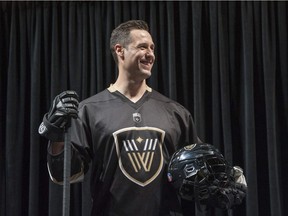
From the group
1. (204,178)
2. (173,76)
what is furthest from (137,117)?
(173,76)

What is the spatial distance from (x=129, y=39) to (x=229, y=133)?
87 cm

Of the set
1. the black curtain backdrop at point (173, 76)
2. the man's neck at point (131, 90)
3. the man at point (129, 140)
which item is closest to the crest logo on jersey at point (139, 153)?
the man at point (129, 140)

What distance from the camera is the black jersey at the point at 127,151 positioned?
1.76m

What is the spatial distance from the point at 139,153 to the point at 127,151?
0.15 ft

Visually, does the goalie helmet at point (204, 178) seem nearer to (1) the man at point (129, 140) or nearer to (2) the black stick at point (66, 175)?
(1) the man at point (129, 140)

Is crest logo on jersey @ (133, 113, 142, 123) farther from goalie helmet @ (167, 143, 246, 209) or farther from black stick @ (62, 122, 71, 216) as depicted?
black stick @ (62, 122, 71, 216)

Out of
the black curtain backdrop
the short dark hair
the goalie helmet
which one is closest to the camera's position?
the goalie helmet

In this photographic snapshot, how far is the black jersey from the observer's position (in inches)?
69.2

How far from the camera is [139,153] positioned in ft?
5.87

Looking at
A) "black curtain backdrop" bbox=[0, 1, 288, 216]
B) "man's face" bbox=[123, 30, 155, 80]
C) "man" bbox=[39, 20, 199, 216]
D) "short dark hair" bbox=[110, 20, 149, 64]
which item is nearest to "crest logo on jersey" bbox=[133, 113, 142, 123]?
"man" bbox=[39, 20, 199, 216]

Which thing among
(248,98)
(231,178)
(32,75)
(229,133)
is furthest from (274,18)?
(32,75)

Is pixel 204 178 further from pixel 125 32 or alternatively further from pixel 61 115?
pixel 125 32

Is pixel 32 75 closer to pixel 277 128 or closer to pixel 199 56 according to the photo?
pixel 199 56

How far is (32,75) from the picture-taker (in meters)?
2.63
